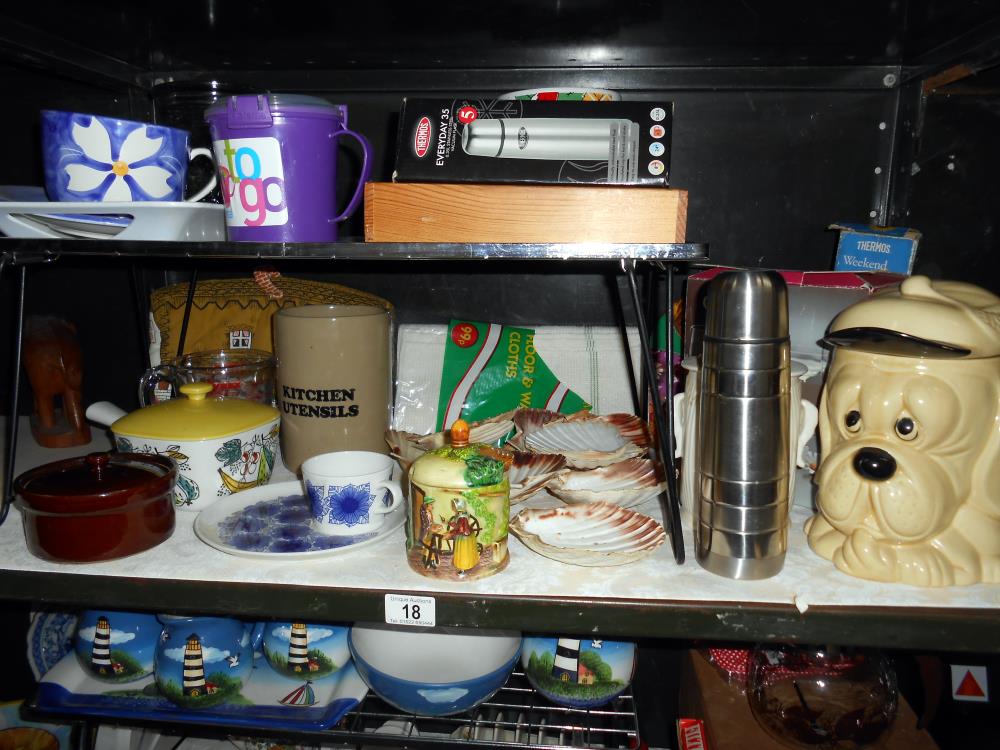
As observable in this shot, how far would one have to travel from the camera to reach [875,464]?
637 millimetres

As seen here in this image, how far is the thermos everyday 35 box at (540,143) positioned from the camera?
2.21ft

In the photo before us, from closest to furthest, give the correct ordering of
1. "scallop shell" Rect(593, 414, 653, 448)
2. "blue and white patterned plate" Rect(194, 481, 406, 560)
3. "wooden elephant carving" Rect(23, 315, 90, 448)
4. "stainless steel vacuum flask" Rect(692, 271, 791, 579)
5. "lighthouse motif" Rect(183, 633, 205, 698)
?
1. "stainless steel vacuum flask" Rect(692, 271, 791, 579)
2. "blue and white patterned plate" Rect(194, 481, 406, 560)
3. "lighthouse motif" Rect(183, 633, 205, 698)
4. "scallop shell" Rect(593, 414, 653, 448)
5. "wooden elephant carving" Rect(23, 315, 90, 448)

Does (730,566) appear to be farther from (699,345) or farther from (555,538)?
(699,345)

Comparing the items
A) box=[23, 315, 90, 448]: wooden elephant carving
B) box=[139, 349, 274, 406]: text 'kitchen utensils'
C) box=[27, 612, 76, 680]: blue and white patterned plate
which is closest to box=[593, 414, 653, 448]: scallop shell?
box=[139, 349, 274, 406]: text 'kitchen utensils'

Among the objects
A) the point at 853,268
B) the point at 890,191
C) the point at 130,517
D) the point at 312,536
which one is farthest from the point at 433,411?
the point at 890,191

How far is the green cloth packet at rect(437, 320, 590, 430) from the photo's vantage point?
41.6 inches

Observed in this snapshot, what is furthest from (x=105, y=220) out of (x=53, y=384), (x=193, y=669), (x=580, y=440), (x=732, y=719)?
(x=732, y=719)

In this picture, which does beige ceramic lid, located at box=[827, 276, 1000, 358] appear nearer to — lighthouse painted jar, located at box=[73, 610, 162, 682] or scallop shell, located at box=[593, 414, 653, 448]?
scallop shell, located at box=[593, 414, 653, 448]

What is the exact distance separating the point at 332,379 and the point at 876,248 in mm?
735

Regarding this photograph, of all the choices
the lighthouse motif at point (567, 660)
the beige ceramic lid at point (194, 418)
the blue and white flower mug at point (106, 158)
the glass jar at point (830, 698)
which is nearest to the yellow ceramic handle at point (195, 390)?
the beige ceramic lid at point (194, 418)

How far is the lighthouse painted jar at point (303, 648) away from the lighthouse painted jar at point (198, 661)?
0.05 metres

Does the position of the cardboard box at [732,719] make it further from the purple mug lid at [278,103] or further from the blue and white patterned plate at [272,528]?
the purple mug lid at [278,103]

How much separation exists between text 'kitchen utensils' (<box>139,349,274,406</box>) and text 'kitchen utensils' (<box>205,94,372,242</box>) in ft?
0.87

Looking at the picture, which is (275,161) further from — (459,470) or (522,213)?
(459,470)
